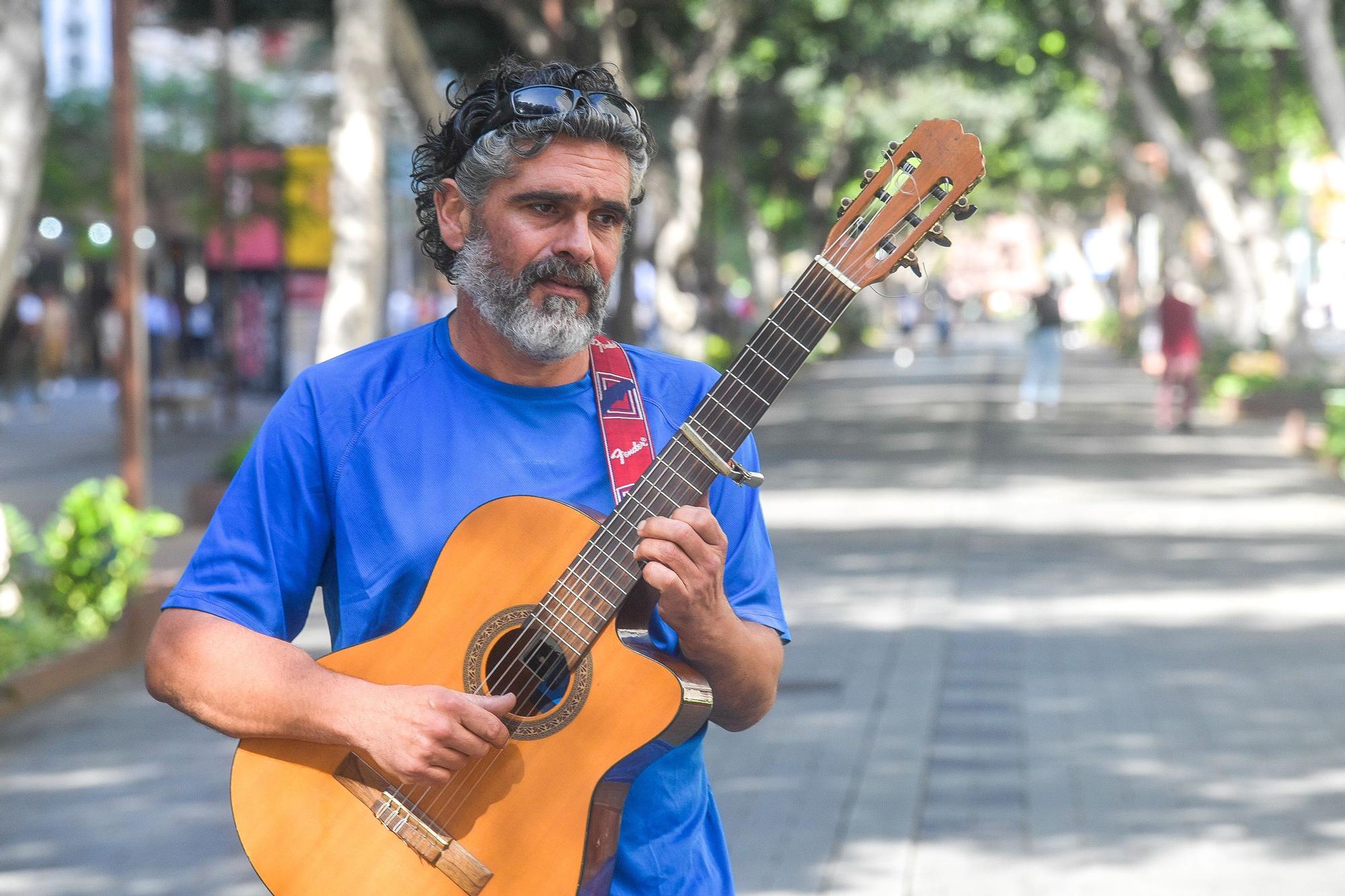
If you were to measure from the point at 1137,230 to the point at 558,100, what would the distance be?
44541 mm

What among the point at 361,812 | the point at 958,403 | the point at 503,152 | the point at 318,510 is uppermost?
the point at 503,152

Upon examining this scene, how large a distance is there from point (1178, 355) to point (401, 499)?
63.8 ft

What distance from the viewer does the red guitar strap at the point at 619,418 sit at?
2.37m

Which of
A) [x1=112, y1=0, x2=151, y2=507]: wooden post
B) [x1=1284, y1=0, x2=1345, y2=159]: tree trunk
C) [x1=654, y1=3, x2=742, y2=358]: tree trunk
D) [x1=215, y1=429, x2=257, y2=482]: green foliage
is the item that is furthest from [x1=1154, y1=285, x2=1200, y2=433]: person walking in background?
[x1=112, y1=0, x2=151, y2=507]: wooden post

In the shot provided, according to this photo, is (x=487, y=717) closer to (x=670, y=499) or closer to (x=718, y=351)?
(x=670, y=499)

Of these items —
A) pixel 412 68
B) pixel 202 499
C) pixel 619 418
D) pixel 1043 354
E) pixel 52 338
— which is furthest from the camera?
pixel 52 338

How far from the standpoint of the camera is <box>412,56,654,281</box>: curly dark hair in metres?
2.36

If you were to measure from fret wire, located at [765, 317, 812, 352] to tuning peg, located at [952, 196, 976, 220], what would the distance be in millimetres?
251

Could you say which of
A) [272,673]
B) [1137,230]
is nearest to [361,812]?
[272,673]

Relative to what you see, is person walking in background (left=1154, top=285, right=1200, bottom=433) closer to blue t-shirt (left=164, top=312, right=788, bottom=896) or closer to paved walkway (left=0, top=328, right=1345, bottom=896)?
paved walkway (left=0, top=328, right=1345, bottom=896)

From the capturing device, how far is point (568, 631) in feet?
7.50

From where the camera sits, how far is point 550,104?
2.36 m

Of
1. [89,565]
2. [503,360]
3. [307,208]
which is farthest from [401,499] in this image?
[307,208]

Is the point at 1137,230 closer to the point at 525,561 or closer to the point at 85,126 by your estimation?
the point at 85,126
